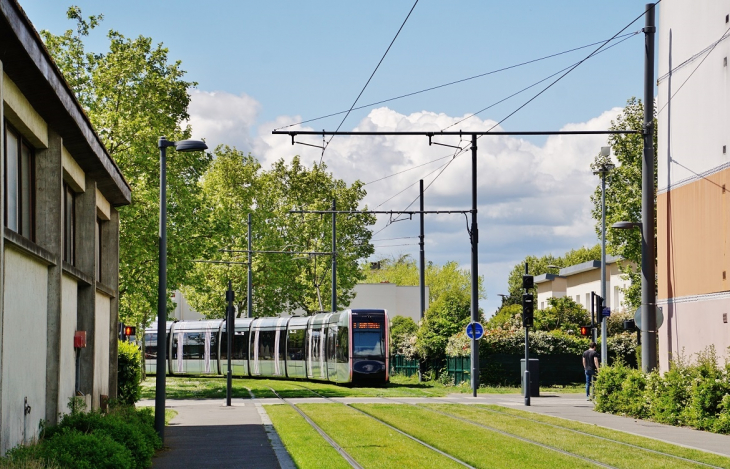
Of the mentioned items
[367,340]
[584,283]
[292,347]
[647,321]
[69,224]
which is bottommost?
[292,347]

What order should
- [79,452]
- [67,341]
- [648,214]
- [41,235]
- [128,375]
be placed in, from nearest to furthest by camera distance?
[79,452]
[41,235]
[67,341]
[648,214]
[128,375]

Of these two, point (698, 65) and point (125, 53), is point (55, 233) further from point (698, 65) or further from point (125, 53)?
point (125, 53)

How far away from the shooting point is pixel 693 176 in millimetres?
25906

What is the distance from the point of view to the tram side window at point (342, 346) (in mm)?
40500

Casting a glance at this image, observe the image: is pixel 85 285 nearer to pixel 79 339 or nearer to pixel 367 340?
pixel 79 339

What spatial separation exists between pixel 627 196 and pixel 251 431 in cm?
2911

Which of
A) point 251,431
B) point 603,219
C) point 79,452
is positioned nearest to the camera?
point 79,452

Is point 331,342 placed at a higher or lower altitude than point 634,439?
higher

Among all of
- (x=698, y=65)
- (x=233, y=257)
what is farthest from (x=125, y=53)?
(x=233, y=257)

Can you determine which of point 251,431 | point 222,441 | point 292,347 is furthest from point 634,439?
point 292,347

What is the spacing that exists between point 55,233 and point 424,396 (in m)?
21.9

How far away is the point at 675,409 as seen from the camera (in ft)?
74.6

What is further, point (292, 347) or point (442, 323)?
point (292, 347)

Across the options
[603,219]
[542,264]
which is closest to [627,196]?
[603,219]
